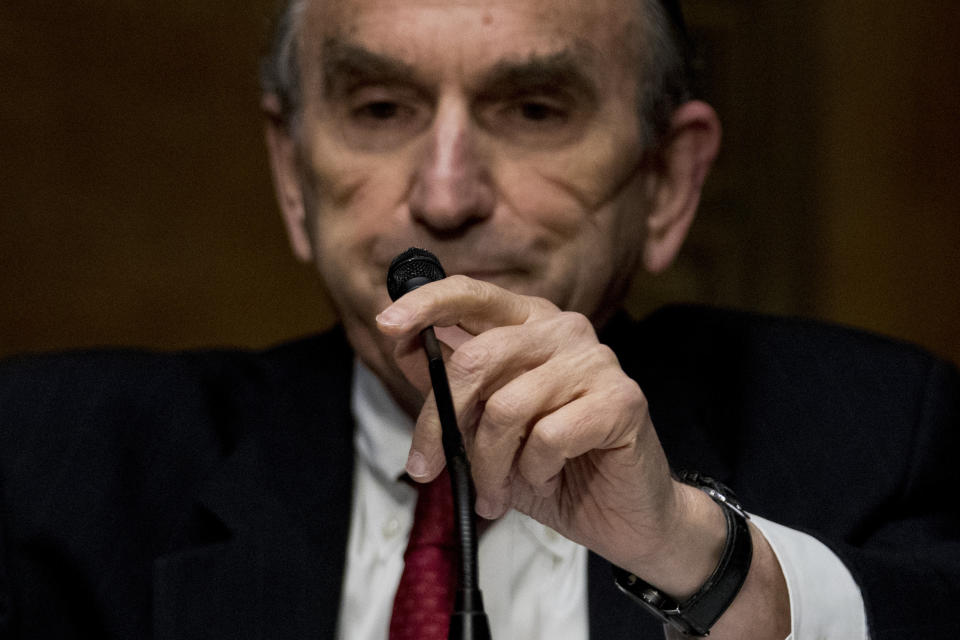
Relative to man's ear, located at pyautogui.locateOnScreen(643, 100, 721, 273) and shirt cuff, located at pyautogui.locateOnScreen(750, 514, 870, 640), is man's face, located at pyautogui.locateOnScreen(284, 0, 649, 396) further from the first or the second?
shirt cuff, located at pyautogui.locateOnScreen(750, 514, 870, 640)

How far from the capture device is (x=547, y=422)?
0.98 m

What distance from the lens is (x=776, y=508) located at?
4.67 feet

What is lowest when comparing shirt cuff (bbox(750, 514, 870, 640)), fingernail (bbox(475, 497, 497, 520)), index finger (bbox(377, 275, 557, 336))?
shirt cuff (bbox(750, 514, 870, 640))

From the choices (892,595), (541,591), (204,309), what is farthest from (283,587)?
(204,309)

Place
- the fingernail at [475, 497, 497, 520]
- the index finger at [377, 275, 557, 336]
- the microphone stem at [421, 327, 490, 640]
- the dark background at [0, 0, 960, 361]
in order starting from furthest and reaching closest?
the dark background at [0, 0, 960, 361] → the fingernail at [475, 497, 497, 520] → the index finger at [377, 275, 557, 336] → the microphone stem at [421, 327, 490, 640]

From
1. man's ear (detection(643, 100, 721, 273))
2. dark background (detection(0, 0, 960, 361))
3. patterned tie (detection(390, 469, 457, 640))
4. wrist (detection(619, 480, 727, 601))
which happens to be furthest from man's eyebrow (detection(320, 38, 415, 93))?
dark background (detection(0, 0, 960, 361))

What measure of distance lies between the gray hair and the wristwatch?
21.7 inches

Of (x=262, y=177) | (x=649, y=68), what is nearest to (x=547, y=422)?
(x=649, y=68)

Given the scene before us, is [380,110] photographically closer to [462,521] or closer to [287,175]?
[287,175]

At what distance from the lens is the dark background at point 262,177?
2.35 m

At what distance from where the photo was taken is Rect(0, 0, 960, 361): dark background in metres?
2.35

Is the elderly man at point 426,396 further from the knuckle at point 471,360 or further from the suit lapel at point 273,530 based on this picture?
the knuckle at point 471,360

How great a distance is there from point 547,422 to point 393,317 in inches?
6.0

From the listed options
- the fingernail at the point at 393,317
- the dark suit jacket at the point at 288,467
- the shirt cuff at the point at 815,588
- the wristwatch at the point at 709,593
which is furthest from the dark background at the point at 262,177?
the fingernail at the point at 393,317
